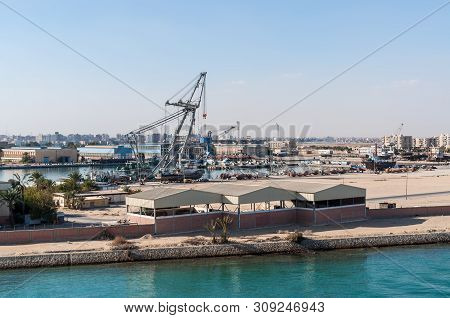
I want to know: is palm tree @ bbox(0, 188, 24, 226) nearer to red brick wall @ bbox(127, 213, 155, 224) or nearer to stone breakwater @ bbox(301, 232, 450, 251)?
red brick wall @ bbox(127, 213, 155, 224)

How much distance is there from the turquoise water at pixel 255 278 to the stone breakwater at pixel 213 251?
0.20m

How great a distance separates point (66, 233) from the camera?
13000 mm

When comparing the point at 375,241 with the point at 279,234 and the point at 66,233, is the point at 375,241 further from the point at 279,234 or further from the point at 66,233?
the point at 66,233

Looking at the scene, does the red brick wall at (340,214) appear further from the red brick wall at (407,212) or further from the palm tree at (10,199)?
the palm tree at (10,199)

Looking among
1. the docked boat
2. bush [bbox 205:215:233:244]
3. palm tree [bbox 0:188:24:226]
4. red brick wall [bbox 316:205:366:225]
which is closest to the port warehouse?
red brick wall [bbox 316:205:366:225]

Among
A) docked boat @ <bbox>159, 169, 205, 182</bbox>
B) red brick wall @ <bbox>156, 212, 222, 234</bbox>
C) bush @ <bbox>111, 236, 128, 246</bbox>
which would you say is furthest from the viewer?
docked boat @ <bbox>159, 169, 205, 182</bbox>

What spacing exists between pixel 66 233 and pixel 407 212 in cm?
937

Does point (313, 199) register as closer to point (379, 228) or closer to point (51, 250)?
point (379, 228)

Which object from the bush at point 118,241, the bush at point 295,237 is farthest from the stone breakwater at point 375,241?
the bush at point 118,241

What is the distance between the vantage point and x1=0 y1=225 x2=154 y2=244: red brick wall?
502 inches

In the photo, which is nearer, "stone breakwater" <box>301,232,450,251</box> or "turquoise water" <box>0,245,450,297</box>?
"turquoise water" <box>0,245,450,297</box>

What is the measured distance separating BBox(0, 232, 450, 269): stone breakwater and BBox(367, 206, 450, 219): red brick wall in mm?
2285

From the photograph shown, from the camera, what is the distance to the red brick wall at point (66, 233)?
12.8m
